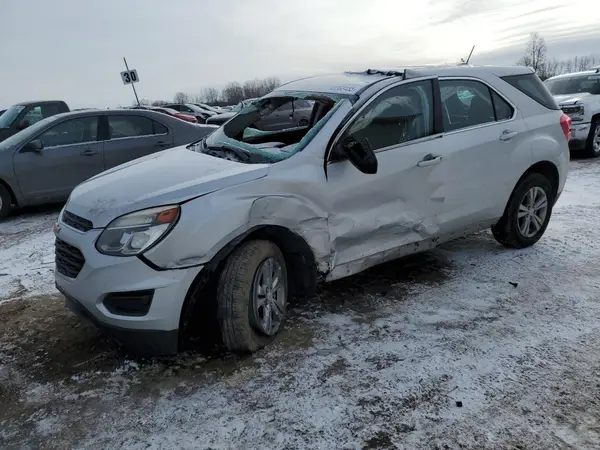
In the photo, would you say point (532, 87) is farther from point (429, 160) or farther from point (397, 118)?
point (397, 118)

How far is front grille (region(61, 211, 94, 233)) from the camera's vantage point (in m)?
3.17

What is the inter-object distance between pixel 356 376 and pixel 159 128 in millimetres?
6395

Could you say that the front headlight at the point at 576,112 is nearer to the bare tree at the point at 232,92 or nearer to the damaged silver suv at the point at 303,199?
the damaged silver suv at the point at 303,199

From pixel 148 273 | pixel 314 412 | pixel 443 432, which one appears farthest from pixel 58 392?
pixel 443 432

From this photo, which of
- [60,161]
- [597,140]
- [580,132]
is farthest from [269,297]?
[597,140]

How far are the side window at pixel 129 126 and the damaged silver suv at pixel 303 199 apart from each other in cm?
414

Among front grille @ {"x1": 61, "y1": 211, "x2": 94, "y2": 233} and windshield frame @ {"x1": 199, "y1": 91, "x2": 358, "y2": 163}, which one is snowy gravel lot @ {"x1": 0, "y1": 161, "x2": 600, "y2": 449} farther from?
windshield frame @ {"x1": 199, "y1": 91, "x2": 358, "y2": 163}

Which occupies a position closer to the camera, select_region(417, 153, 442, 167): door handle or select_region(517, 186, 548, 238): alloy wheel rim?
select_region(417, 153, 442, 167): door handle

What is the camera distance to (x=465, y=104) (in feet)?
14.8

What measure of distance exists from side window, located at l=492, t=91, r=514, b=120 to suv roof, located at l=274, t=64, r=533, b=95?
24 cm

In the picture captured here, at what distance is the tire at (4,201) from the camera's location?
7441 millimetres

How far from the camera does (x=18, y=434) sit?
2.72 m

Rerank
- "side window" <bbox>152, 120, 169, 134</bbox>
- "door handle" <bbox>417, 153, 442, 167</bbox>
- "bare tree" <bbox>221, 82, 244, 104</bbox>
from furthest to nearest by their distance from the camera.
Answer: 1. "bare tree" <bbox>221, 82, 244, 104</bbox>
2. "side window" <bbox>152, 120, 169, 134</bbox>
3. "door handle" <bbox>417, 153, 442, 167</bbox>

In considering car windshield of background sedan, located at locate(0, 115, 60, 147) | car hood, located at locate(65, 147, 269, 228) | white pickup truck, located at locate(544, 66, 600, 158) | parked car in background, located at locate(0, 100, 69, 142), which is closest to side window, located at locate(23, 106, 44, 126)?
parked car in background, located at locate(0, 100, 69, 142)
